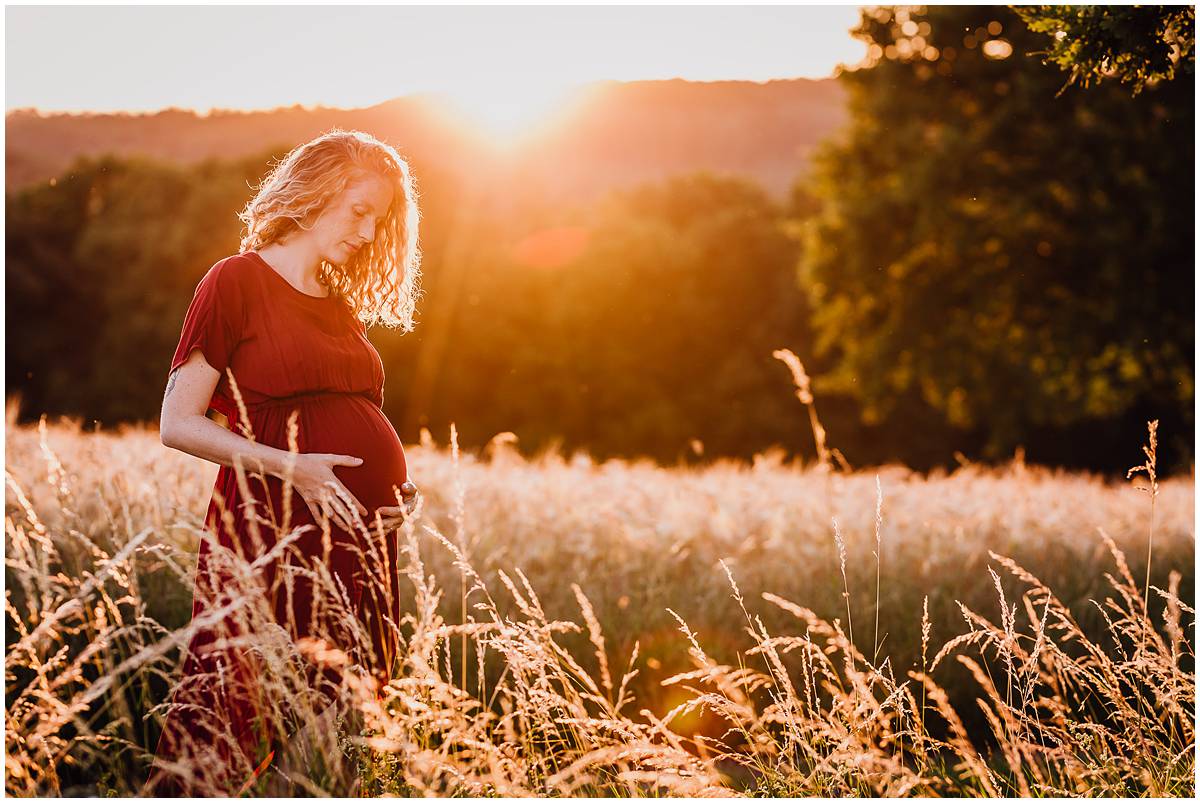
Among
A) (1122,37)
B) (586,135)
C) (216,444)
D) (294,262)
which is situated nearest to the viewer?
(216,444)

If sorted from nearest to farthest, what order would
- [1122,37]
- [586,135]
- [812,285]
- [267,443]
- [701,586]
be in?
[267,443], [1122,37], [701,586], [812,285], [586,135]

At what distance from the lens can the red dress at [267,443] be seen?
2.82 m

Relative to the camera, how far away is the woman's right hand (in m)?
2.79

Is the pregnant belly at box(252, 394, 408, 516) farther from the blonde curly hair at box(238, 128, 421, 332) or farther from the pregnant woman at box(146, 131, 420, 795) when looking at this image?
the blonde curly hair at box(238, 128, 421, 332)

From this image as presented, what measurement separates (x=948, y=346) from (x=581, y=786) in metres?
14.2

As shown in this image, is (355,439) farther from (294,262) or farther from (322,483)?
(294,262)

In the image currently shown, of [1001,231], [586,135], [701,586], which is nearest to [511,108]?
[701,586]

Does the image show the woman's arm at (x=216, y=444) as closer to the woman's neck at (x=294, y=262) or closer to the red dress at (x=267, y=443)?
the red dress at (x=267, y=443)

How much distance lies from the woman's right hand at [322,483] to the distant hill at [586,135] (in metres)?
9.98

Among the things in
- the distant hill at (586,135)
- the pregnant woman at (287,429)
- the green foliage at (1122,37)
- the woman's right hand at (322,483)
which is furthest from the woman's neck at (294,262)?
the distant hill at (586,135)

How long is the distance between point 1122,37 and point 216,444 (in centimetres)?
377

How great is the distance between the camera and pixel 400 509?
302 cm

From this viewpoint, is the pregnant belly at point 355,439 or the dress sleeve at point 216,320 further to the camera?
the pregnant belly at point 355,439

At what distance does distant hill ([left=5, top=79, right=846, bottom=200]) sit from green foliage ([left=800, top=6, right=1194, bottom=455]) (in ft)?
8.32
